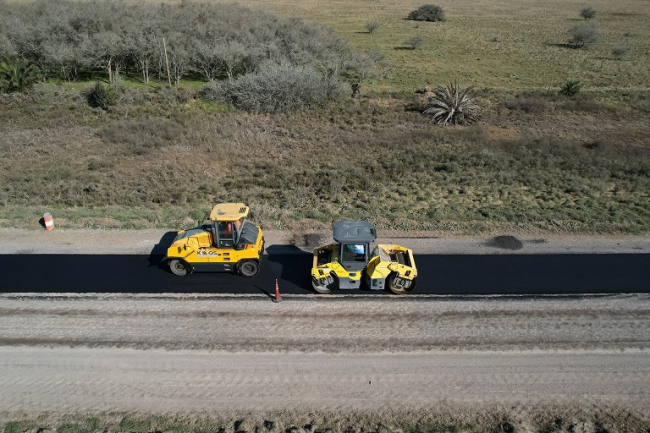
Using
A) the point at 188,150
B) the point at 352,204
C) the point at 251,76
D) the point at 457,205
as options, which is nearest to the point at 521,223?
the point at 457,205

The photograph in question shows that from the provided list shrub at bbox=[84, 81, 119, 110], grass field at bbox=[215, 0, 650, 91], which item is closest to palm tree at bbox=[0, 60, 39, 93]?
shrub at bbox=[84, 81, 119, 110]

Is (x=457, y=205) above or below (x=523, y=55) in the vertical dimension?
below

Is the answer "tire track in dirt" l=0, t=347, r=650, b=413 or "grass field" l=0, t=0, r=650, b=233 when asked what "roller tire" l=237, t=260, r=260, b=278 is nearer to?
"tire track in dirt" l=0, t=347, r=650, b=413

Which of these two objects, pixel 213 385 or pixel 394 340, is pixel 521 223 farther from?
pixel 213 385

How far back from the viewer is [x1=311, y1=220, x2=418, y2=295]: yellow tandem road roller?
15086 millimetres

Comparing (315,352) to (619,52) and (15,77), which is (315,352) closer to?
(15,77)

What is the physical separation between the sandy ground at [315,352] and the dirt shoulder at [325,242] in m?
3.52

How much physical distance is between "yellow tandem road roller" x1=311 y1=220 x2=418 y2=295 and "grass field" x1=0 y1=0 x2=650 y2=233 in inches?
211

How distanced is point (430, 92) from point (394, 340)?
30858 millimetres

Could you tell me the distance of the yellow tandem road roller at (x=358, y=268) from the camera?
49.5 feet

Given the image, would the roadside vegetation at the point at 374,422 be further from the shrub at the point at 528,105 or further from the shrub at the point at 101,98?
the shrub at the point at 101,98

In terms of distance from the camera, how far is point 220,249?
53.3ft

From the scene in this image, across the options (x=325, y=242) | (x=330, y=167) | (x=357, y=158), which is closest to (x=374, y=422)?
(x=325, y=242)

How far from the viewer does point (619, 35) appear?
6631 centimetres
